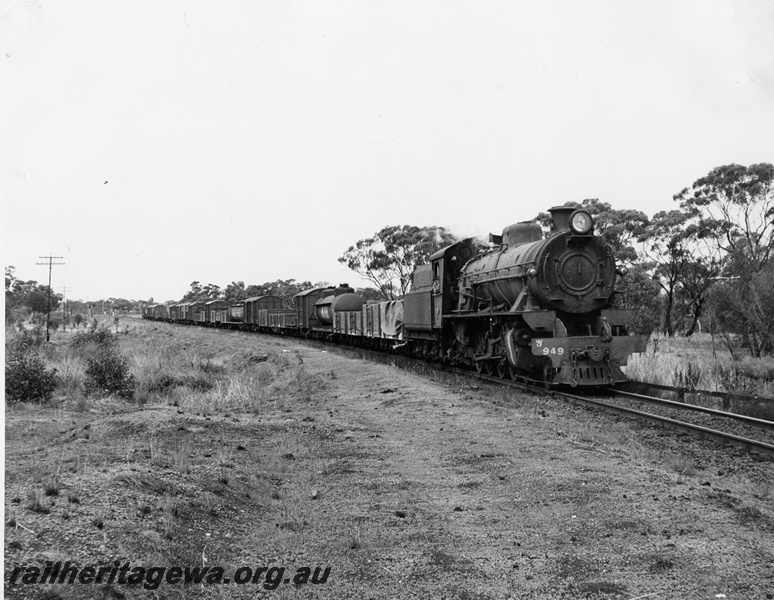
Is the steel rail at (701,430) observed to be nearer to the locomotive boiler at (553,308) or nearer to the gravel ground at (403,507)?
the gravel ground at (403,507)

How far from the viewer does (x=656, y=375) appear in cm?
1650

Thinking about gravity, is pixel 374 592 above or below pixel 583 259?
below

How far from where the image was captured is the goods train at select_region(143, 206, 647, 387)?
12977 mm

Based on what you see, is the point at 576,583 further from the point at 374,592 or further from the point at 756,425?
the point at 756,425

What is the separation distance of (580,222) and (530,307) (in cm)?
221

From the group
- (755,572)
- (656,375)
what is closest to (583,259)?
(656,375)

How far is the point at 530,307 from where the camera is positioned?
1336cm

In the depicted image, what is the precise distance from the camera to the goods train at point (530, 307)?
1298 cm

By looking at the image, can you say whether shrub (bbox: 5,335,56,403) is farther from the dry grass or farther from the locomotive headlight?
the dry grass

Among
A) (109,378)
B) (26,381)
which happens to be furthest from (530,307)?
(26,381)

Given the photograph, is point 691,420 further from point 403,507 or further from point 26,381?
point 26,381

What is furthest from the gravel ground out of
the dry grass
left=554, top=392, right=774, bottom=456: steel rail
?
the dry grass

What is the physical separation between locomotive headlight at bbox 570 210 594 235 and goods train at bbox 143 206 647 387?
2cm

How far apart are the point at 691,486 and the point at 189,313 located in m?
75.6
